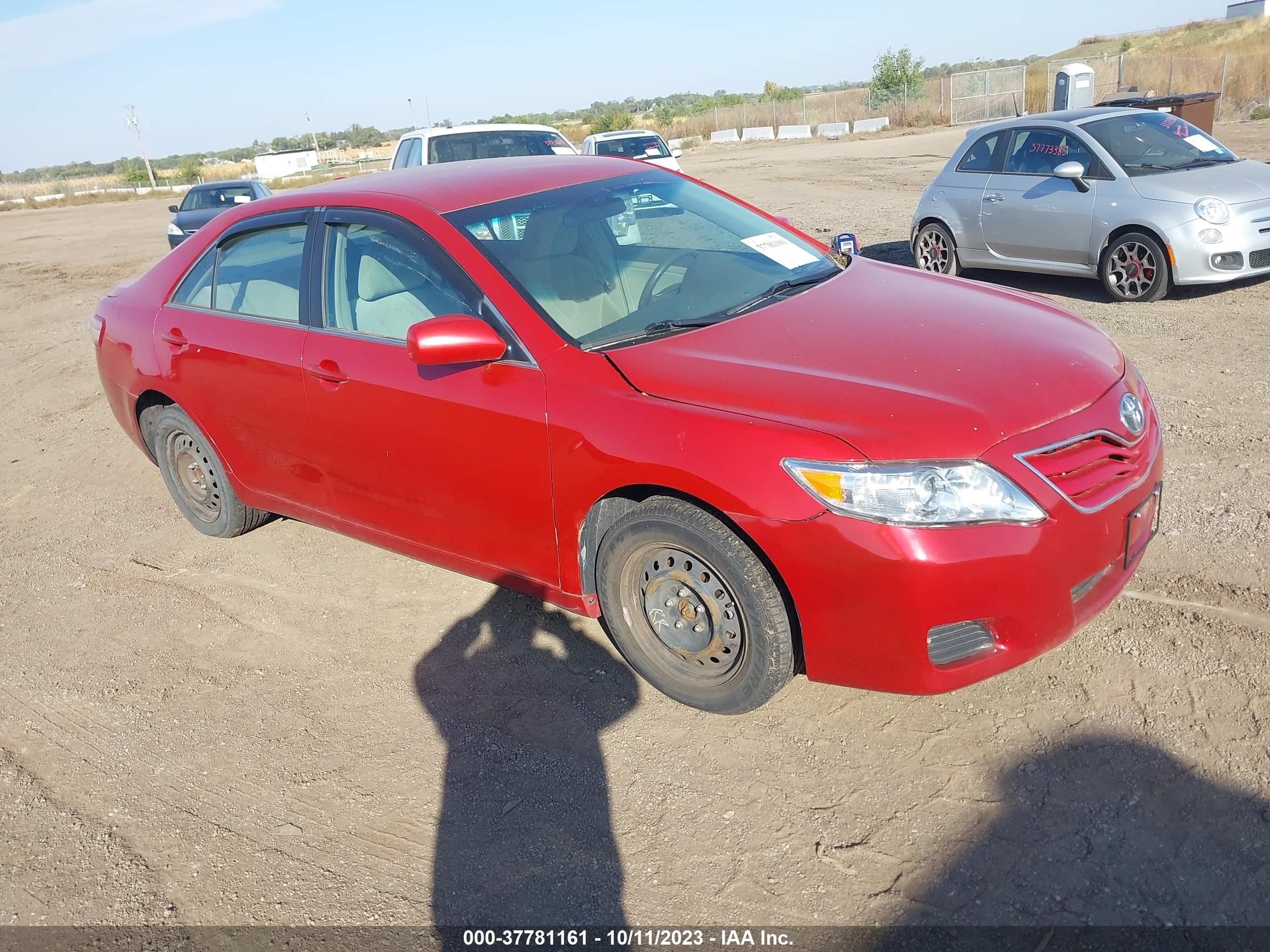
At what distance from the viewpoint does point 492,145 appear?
465 inches

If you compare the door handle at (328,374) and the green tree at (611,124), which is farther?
the green tree at (611,124)

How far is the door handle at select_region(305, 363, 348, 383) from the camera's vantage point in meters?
4.00

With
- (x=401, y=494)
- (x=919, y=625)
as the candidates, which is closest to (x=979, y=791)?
(x=919, y=625)

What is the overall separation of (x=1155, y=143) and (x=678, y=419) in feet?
25.0

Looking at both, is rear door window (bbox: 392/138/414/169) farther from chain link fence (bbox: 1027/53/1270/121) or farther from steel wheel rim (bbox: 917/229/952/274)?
chain link fence (bbox: 1027/53/1270/121)

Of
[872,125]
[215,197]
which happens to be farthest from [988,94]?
[215,197]

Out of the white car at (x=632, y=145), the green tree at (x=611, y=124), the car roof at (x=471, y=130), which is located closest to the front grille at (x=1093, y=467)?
the car roof at (x=471, y=130)

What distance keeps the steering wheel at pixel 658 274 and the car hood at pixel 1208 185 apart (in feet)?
19.0

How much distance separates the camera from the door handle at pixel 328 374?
400cm

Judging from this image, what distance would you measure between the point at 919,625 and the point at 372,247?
259 cm

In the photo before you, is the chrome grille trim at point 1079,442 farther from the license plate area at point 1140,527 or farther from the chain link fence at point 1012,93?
the chain link fence at point 1012,93

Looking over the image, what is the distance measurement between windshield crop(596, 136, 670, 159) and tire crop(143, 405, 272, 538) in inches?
554

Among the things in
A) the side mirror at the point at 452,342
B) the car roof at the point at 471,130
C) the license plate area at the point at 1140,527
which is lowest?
the license plate area at the point at 1140,527

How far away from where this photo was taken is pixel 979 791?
9.50 ft
